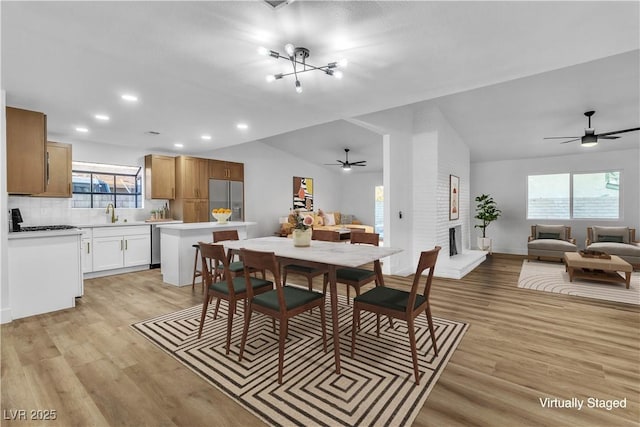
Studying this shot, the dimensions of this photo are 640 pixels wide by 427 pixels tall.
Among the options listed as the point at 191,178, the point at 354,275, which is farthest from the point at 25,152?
the point at 354,275

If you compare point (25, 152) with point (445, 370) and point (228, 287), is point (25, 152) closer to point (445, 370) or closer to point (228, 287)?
point (228, 287)

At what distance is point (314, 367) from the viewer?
7.17 feet

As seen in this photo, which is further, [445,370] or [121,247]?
[121,247]

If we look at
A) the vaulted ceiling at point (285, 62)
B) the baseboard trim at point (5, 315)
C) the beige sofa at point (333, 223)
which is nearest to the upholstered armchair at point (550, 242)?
the vaulted ceiling at point (285, 62)

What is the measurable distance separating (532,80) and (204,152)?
6.28 meters

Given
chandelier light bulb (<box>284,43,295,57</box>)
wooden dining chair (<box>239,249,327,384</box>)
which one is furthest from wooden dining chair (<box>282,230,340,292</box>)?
chandelier light bulb (<box>284,43,295,57</box>)

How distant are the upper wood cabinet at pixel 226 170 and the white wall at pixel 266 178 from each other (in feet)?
0.95

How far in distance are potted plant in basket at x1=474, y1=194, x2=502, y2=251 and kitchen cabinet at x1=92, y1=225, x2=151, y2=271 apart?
7.61 m

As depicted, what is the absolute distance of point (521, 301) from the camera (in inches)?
147

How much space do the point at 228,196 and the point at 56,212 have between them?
3082 millimetres

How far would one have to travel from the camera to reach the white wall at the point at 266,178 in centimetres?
767

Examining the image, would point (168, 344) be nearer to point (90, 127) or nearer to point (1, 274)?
point (1, 274)

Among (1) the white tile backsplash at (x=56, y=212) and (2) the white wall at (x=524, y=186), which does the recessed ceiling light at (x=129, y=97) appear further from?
(2) the white wall at (x=524, y=186)

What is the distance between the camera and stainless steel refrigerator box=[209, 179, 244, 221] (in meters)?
6.64
